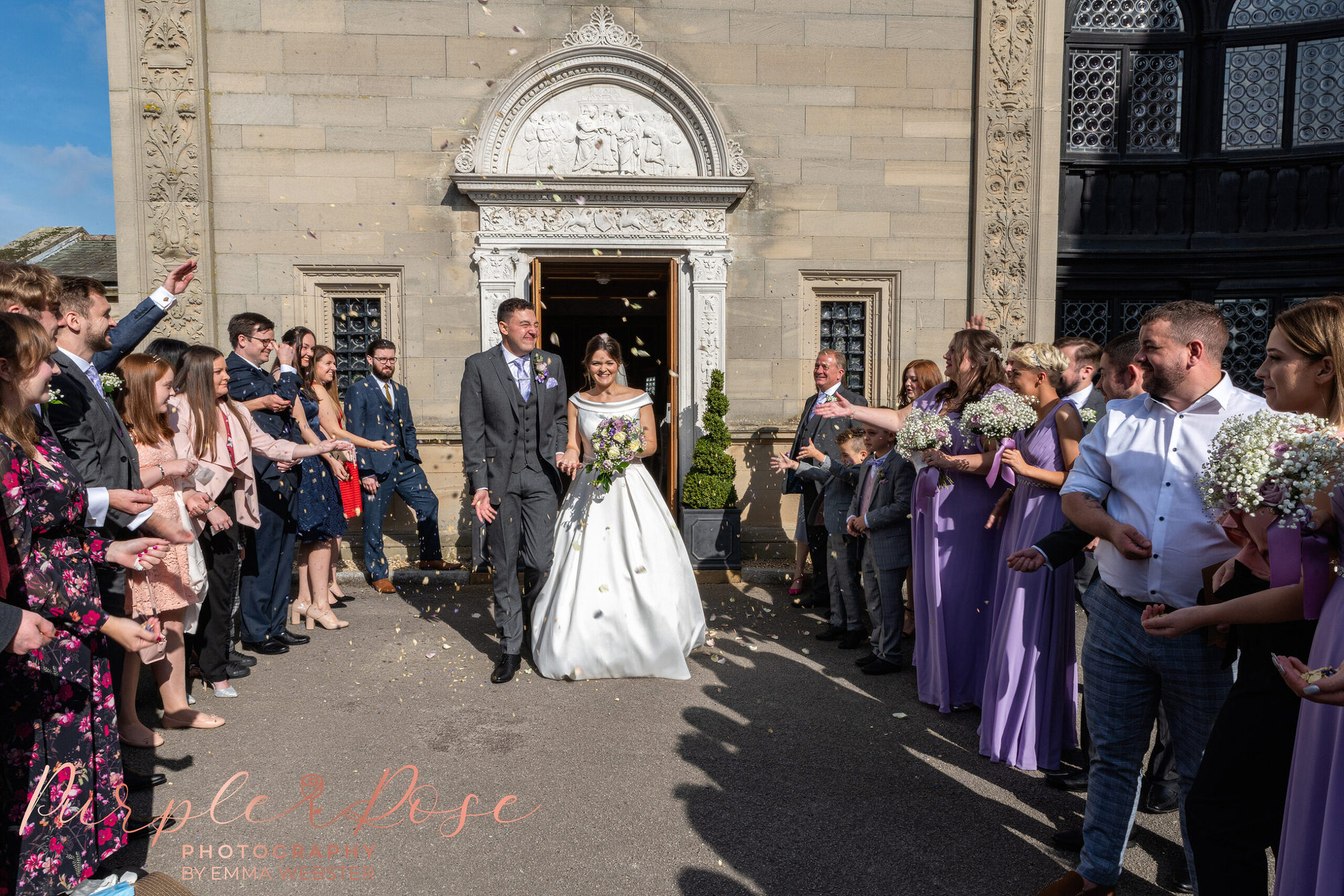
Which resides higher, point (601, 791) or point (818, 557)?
point (818, 557)

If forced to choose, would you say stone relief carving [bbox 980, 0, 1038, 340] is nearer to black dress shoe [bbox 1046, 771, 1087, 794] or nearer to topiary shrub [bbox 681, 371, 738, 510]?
topiary shrub [bbox 681, 371, 738, 510]

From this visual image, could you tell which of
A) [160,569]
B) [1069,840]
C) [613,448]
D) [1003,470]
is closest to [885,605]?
[1003,470]

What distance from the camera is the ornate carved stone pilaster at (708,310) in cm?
952

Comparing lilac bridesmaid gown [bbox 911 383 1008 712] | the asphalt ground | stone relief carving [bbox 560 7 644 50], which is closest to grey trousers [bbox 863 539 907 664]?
the asphalt ground

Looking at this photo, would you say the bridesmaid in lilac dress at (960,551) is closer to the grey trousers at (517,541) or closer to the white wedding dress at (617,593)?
the white wedding dress at (617,593)

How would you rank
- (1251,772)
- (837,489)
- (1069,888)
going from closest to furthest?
(1251,772) → (1069,888) → (837,489)

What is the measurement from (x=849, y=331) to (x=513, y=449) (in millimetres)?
5445

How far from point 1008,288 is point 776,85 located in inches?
145

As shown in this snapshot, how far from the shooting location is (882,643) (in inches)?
234

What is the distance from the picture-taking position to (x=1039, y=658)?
13.9 ft

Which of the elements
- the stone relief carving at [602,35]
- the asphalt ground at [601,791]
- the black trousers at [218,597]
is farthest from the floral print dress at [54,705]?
the stone relief carving at [602,35]

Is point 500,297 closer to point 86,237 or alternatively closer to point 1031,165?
point 1031,165

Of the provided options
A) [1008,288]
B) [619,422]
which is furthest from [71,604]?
[1008,288]

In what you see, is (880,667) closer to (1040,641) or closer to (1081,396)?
(1040,641)
